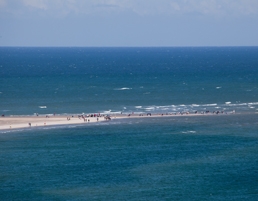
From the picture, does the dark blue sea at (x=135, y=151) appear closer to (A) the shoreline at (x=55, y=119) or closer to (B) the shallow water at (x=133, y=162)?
(B) the shallow water at (x=133, y=162)

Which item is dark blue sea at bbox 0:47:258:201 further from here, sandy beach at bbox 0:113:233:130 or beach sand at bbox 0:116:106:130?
beach sand at bbox 0:116:106:130

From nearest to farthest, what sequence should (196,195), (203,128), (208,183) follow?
(196,195), (208,183), (203,128)

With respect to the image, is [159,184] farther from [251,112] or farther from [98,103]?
[98,103]

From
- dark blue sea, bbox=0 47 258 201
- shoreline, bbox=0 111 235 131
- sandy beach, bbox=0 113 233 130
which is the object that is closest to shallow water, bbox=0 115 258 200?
dark blue sea, bbox=0 47 258 201

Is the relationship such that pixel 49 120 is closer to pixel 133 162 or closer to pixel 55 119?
pixel 55 119

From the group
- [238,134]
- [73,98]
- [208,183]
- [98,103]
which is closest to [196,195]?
[208,183]

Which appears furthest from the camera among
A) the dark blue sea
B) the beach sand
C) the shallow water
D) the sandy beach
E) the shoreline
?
the shoreline

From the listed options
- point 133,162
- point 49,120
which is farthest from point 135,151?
point 49,120

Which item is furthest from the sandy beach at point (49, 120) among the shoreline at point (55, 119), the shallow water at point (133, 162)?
the shallow water at point (133, 162)
